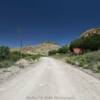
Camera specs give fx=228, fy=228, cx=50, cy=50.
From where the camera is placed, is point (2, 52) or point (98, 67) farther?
point (2, 52)

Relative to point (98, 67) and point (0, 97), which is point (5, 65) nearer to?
point (98, 67)

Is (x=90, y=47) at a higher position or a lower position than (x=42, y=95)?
higher

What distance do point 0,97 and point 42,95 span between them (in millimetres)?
1765

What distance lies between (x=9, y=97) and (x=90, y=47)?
61797 mm

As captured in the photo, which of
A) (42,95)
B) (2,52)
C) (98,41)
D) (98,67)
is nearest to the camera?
(42,95)

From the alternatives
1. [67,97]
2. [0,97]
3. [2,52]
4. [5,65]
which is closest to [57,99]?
[67,97]

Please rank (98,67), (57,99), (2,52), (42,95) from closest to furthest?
(57,99) → (42,95) → (98,67) → (2,52)

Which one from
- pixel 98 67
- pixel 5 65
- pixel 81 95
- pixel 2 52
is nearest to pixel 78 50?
pixel 2 52

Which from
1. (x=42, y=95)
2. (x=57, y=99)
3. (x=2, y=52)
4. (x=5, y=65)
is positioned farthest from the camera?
(x=2, y=52)

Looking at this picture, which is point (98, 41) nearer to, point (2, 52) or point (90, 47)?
point (90, 47)

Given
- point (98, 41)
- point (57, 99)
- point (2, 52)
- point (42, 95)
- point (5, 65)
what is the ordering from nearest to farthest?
point (57, 99) → point (42, 95) → point (5, 65) → point (2, 52) → point (98, 41)

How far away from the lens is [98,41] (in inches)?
2638

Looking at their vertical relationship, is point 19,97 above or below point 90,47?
below

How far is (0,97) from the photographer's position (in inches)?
371
